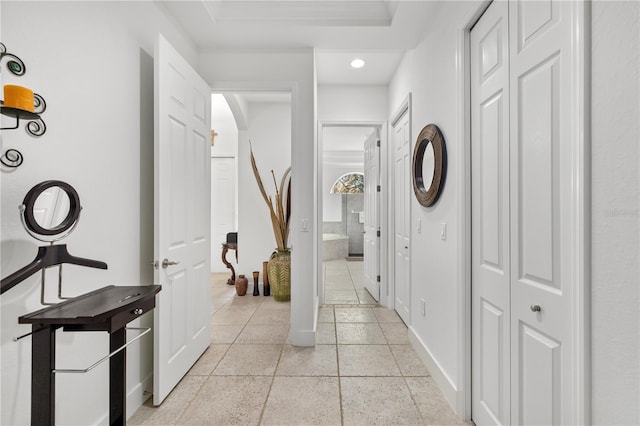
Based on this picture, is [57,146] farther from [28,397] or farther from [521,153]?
[521,153]

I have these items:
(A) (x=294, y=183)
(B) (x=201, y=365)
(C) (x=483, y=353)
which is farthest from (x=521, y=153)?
(B) (x=201, y=365)

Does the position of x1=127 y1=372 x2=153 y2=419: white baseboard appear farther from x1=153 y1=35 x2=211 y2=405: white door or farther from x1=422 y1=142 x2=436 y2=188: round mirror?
x1=422 y1=142 x2=436 y2=188: round mirror

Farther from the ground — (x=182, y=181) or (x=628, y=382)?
(x=182, y=181)

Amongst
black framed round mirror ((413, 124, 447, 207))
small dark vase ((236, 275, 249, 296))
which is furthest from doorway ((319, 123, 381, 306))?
black framed round mirror ((413, 124, 447, 207))

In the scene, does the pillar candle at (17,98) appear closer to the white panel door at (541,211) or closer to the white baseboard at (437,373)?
the white panel door at (541,211)

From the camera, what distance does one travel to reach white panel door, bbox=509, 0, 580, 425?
3.28 ft

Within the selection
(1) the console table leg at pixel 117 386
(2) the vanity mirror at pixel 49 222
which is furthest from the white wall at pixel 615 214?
(2) the vanity mirror at pixel 49 222

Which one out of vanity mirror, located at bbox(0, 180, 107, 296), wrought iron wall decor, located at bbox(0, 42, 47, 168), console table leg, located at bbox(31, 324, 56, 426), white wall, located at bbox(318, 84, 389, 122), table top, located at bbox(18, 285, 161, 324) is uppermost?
white wall, located at bbox(318, 84, 389, 122)

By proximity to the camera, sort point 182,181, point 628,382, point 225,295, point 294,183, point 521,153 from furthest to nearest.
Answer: point 225,295, point 294,183, point 182,181, point 521,153, point 628,382

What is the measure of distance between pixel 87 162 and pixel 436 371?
248 cm

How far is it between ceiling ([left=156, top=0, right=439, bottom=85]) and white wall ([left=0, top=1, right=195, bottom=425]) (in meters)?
0.35

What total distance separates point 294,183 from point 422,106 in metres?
1.25

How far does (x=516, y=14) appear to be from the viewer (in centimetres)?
129

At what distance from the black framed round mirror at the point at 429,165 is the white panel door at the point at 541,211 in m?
0.66
